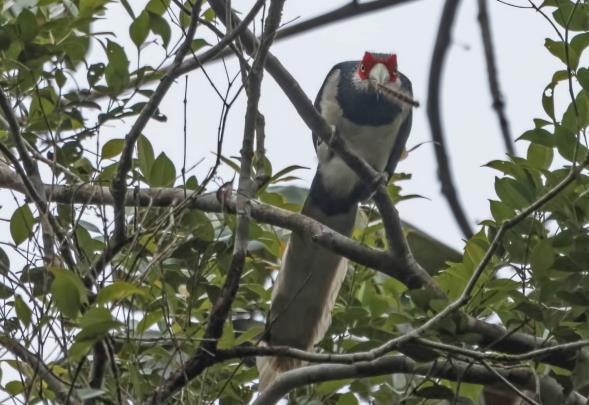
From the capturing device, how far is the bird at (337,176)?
12.7ft

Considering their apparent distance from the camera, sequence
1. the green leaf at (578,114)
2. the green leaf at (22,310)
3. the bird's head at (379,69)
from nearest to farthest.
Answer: the green leaf at (22,310), the green leaf at (578,114), the bird's head at (379,69)

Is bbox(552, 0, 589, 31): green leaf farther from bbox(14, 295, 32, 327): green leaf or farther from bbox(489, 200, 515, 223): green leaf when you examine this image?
bbox(14, 295, 32, 327): green leaf

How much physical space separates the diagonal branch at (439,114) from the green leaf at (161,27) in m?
0.94

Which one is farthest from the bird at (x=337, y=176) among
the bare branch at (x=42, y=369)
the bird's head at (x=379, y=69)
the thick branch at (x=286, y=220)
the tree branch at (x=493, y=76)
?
the bare branch at (x=42, y=369)

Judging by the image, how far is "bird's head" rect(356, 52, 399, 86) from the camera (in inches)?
195

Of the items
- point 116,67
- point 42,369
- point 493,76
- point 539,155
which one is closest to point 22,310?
point 42,369

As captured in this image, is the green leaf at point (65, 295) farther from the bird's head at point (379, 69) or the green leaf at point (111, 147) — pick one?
the bird's head at point (379, 69)

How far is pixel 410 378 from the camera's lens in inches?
132

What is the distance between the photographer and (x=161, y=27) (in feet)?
10.9

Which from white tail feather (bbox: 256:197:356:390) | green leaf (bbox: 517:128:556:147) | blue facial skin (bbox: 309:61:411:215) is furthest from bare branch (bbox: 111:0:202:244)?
blue facial skin (bbox: 309:61:411:215)

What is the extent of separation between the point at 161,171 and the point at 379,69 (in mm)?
1913

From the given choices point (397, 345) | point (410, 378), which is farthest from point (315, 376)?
point (397, 345)

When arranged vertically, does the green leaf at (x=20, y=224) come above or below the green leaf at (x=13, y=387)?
above

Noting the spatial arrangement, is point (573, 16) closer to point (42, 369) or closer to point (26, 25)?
point (26, 25)
